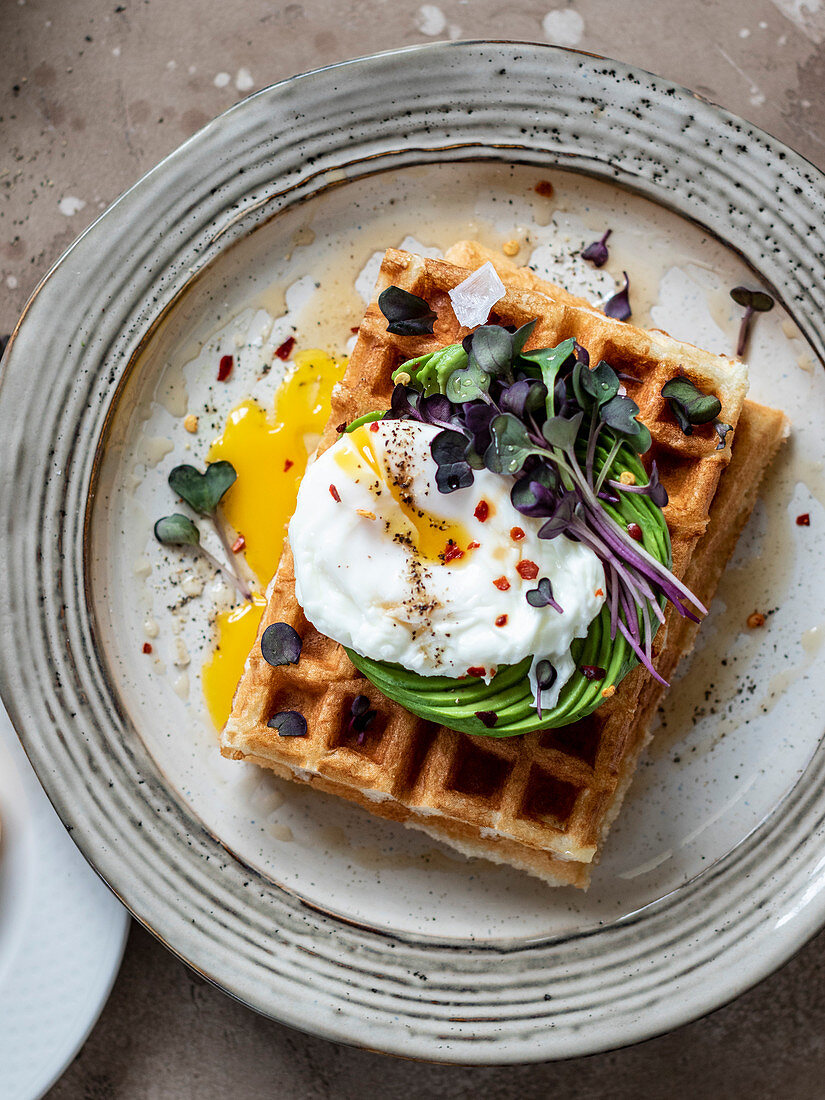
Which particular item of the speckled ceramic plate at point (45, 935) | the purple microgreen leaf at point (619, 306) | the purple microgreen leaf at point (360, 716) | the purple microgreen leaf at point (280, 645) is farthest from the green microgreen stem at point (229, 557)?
the purple microgreen leaf at point (619, 306)

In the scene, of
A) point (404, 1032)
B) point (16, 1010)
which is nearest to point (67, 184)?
point (16, 1010)

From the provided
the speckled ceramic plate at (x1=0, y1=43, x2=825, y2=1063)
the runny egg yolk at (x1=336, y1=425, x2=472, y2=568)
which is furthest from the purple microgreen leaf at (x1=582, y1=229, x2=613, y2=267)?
the runny egg yolk at (x1=336, y1=425, x2=472, y2=568)

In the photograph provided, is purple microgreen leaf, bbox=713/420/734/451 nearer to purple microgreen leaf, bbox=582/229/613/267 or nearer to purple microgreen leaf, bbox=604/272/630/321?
purple microgreen leaf, bbox=604/272/630/321

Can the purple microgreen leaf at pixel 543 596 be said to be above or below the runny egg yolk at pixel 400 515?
below

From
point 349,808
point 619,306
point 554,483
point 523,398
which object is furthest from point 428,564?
point 619,306

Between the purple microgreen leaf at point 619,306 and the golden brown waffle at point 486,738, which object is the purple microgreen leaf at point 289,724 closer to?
the golden brown waffle at point 486,738

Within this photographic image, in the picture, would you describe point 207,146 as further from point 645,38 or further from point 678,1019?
point 678,1019
